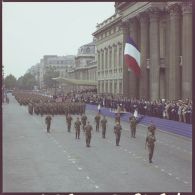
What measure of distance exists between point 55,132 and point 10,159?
1371cm

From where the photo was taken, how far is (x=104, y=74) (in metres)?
88.9

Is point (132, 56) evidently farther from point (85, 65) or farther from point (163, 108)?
point (85, 65)

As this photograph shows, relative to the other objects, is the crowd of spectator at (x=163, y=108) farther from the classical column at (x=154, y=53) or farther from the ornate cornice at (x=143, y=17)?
the ornate cornice at (x=143, y=17)

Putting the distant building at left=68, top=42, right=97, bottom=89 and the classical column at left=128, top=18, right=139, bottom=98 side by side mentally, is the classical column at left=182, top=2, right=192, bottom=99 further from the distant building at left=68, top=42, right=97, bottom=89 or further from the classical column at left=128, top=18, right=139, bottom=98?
the distant building at left=68, top=42, right=97, bottom=89

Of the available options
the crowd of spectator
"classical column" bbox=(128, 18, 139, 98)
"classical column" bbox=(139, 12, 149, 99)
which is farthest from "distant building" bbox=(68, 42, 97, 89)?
the crowd of spectator

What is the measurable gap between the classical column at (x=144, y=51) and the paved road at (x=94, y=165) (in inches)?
892

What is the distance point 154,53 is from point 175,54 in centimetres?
507

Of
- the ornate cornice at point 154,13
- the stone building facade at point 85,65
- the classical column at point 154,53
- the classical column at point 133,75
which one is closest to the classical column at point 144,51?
the ornate cornice at point 154,13

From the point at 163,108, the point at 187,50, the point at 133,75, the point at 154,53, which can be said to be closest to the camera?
the point at 163,108

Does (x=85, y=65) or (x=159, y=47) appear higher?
(x=85, y=65)

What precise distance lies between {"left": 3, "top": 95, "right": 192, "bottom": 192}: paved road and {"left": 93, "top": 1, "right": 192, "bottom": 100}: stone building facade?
490 inches

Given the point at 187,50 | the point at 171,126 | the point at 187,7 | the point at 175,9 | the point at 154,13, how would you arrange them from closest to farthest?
the point at 171,126 → the point at 187,7 → the point at 187,50 → the point at 175,9 → the point at 154,13

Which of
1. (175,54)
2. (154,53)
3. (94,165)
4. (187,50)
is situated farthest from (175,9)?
(94,165)

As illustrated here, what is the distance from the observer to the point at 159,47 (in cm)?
5312
